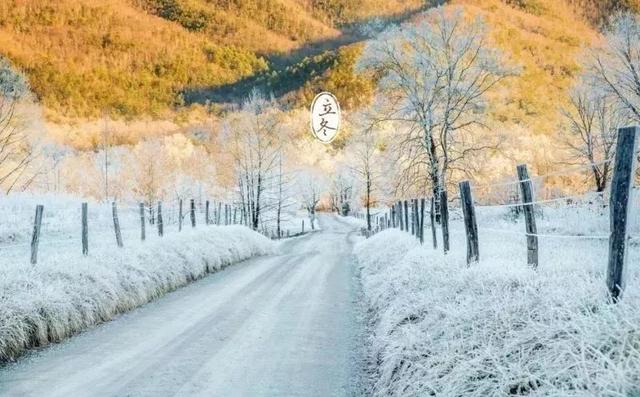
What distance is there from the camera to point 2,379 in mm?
5926

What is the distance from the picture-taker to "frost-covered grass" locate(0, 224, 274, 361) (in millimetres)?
7195

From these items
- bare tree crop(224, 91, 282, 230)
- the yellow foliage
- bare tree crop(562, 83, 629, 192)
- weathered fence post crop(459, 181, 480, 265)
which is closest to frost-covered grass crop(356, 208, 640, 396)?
weathered fence post crop(459, 181, 480, 265)

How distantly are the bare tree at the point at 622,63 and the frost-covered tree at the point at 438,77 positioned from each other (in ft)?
22.0

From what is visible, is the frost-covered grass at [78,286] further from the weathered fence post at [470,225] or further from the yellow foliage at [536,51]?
the yellow foliage at [536,51]

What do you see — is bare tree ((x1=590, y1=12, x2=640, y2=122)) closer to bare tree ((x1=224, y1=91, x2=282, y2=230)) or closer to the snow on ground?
the snow on ground

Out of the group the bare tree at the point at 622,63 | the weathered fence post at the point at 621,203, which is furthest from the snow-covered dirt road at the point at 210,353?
the bare tree at the point at 622,63

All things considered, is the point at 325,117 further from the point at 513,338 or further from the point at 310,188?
the point at 310,188

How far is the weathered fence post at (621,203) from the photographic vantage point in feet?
12.6

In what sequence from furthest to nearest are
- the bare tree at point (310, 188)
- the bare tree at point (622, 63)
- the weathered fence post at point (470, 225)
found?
the bare tree at point (310, 188) < the bare tree at point (622, 63) < the weathered fence post at point (470, 225)

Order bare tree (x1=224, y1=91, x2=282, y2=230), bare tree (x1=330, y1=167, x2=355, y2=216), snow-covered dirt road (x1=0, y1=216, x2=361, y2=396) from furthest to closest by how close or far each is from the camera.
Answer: bare tree (x1=330, y1=167, x2=355, y2=216), bare tree (x1=224, y1=91, x2=282, y2=230), snow-covered dirt road (x1=0, y1=216, x2=361, y2=396)

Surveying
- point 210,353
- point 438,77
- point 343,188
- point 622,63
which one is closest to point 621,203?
point 210,353

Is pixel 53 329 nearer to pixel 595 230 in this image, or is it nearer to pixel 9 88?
pixel 9 88

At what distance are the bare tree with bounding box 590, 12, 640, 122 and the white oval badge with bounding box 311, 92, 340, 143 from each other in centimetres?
1408

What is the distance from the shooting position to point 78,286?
889 centimetres
